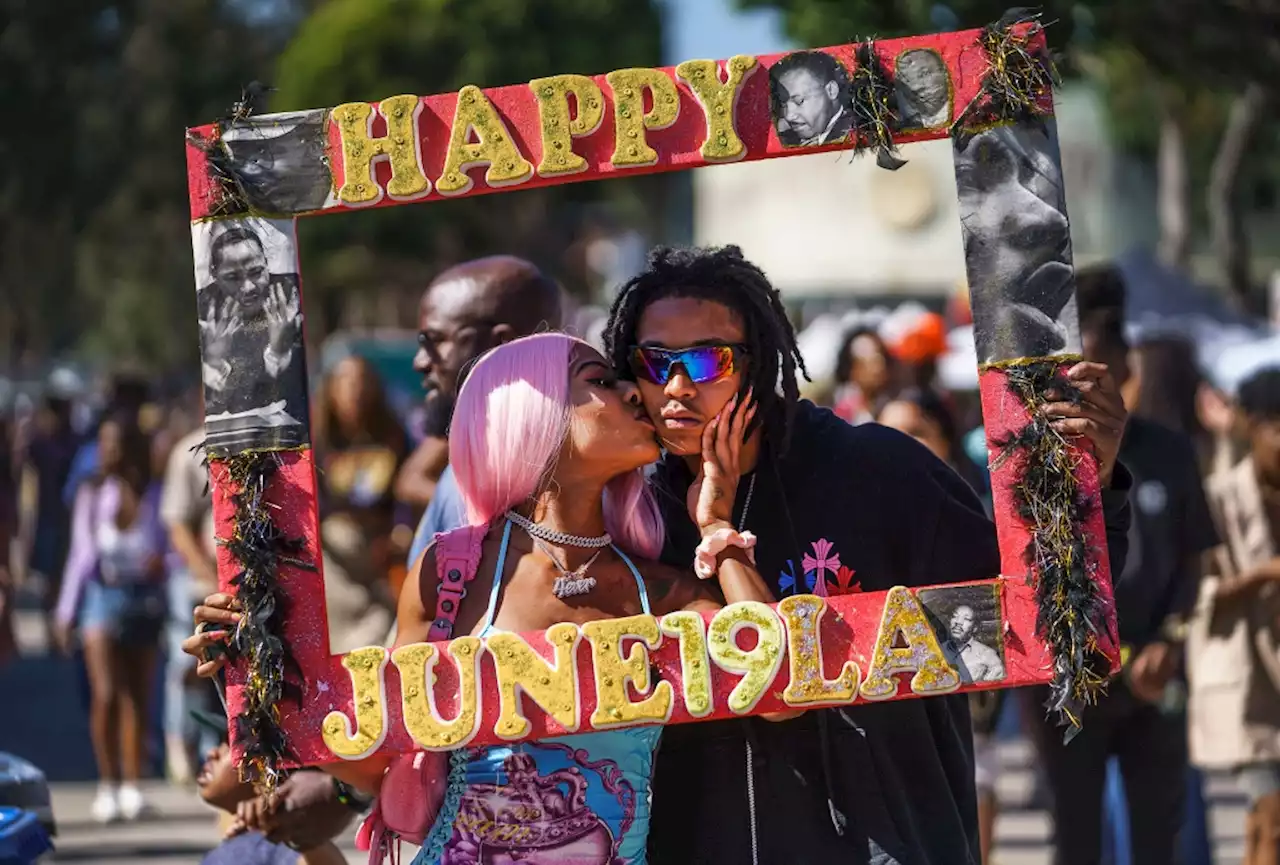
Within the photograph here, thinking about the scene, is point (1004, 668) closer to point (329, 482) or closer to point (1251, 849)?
point (1251, 849)

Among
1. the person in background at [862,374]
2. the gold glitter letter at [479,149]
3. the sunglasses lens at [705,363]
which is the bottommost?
the sunglasses lens at [705,363]

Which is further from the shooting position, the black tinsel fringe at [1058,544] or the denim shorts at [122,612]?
the denim shorts at [122,612]

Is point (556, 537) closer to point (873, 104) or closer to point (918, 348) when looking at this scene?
point (873, 104)

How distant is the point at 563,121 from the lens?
3.26 meters

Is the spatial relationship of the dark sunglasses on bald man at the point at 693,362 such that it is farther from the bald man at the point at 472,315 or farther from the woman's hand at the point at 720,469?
the bald man at the point at 472,315

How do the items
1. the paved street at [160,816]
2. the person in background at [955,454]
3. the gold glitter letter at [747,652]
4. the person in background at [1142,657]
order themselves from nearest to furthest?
the gold glitter letter at [747,652] → the person in background at [1142,657] → the person in background at [955,454] → the paved street at [160,816]

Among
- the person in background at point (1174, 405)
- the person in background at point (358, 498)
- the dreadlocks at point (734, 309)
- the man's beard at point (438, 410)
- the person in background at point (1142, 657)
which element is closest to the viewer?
the dreadlocks at point (734, 309)

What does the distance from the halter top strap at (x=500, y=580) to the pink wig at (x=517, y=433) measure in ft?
0.13

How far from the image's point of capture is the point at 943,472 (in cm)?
370

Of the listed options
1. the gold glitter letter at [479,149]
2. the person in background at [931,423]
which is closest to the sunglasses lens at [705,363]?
the gold glitter letter at [479,149]

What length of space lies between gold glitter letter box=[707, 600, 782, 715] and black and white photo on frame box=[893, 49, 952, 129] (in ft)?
2.74

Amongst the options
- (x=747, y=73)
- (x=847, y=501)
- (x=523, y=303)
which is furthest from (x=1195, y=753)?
(x=747, y=73)

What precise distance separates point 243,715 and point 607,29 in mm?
32399

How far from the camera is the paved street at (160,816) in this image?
8289mm
